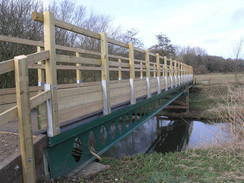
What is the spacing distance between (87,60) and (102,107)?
1088mm

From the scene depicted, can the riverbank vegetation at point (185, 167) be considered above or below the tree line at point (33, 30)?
below

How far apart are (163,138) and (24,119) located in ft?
49.8

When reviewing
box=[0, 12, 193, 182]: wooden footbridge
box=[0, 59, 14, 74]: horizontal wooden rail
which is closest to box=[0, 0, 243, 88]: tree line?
box=[0, 12, 193, 182]: wooden footbridge

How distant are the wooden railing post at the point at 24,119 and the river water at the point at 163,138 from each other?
7979mm

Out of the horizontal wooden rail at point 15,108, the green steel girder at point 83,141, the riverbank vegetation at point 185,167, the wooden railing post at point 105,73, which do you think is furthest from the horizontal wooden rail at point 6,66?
the wooden railing post at point 105,73

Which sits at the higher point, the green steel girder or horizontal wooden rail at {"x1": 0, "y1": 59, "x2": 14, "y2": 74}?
horizontal wooden rail at {"x1": 0, "y1": 59, "x2": 14, "y2": 74}

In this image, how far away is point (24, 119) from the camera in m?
2.35

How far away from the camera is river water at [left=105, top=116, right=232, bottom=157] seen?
12445 mm

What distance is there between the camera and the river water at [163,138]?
12.4m

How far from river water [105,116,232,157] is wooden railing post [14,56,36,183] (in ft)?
26.2

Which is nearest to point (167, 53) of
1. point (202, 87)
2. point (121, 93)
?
point (202, 87)

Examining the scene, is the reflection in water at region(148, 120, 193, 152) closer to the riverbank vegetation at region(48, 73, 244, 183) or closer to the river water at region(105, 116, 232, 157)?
the river water at region(105, 116, 232, 157)

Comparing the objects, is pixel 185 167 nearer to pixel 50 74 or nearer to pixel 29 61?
pixel 50 74

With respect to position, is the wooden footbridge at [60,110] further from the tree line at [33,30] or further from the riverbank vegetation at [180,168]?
the tree line at [33,30]
